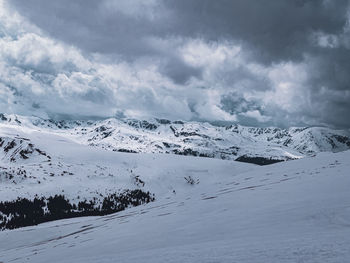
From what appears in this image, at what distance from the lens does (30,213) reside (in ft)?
334

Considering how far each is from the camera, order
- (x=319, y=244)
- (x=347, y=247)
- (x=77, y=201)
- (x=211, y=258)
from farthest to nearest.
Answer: (x=77, y=201), (x=211, y=258), (x=319, y=244), (x=347, y=247)

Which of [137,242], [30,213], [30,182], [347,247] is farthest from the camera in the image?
[30,182]

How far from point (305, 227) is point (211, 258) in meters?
3.16

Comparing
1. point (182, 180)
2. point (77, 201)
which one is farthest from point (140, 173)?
point (77, 201)

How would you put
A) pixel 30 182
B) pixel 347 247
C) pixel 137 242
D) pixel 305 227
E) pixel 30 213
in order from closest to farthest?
pixel 347 247 → pixel 305 227 → pixel 137 242 → pixel 30 213 → pixel 30 182

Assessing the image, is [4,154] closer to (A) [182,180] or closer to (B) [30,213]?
(B) [30,213]

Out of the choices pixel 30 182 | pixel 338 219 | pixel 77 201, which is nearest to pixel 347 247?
pixel 338 219

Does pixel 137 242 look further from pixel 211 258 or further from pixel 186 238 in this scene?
pixel 211 258

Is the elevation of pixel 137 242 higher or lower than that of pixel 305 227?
lower

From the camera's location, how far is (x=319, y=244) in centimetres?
414

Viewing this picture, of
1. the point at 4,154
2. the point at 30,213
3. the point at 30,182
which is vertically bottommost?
the point at 30,213

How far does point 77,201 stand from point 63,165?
55.8 meters

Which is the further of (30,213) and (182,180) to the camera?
(182,180)

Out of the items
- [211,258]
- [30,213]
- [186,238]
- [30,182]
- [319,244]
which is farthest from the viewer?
[30,182]
